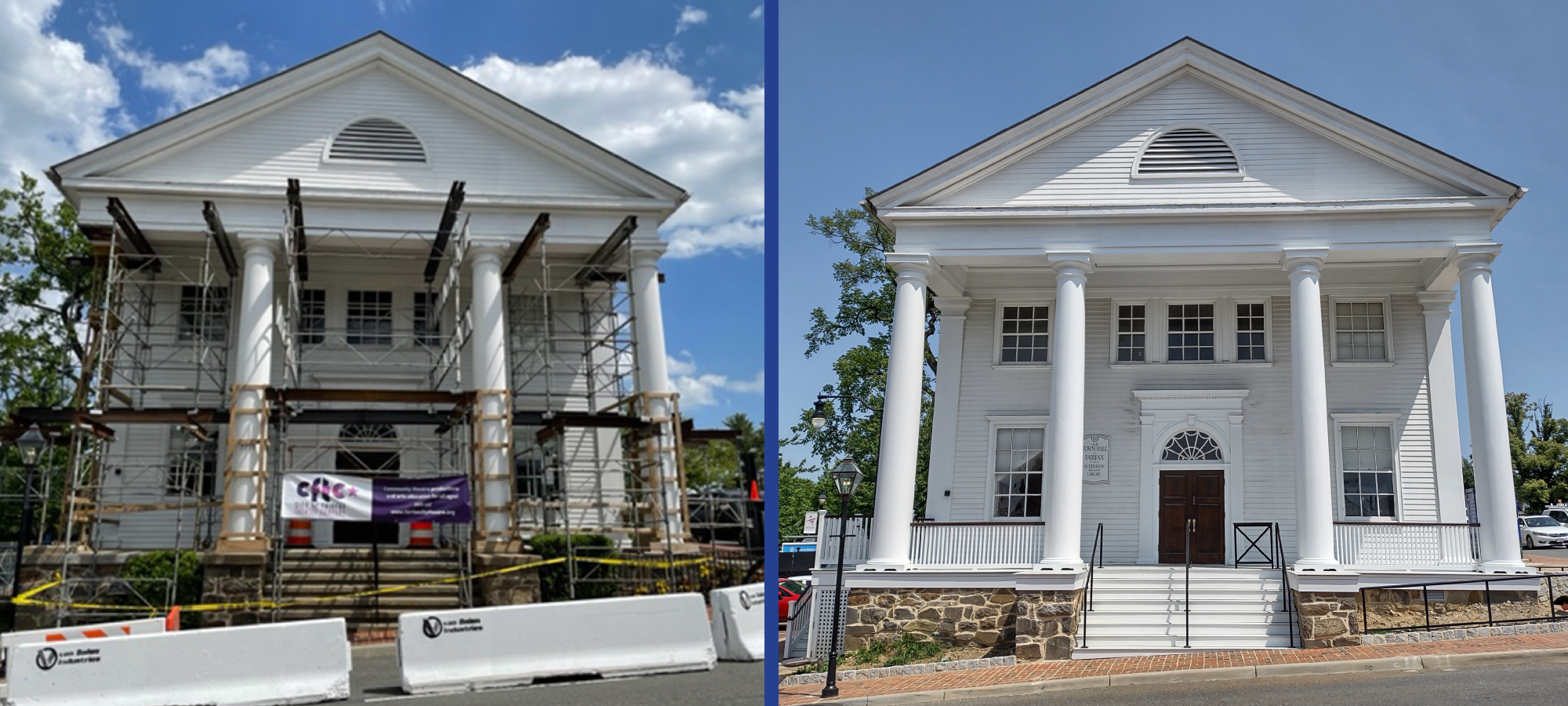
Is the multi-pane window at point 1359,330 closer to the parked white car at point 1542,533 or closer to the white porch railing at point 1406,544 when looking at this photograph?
the white porch railing at point 1406,544

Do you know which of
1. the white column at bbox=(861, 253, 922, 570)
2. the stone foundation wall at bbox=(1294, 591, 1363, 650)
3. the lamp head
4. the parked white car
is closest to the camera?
the lamp head

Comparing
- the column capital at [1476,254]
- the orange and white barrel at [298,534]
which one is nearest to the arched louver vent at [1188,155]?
the column capital at [1476,254]

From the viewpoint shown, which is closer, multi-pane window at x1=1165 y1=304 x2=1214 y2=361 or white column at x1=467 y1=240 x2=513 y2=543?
white column at x1=467 y1=240 x2=513 y2=543

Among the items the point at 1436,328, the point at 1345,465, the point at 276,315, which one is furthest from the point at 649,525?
the point at 1436,328

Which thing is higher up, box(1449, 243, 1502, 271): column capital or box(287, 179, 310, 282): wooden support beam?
box(287, 179, 310, 282): wooden support beam

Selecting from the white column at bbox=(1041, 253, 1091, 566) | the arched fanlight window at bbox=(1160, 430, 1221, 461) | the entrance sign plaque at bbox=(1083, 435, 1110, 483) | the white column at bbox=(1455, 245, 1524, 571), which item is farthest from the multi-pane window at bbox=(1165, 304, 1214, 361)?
the white column at bbox=(1455, 245, 1524, 571)

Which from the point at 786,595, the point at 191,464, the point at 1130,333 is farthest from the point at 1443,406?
the point at 191,464

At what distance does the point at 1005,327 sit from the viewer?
2542cm

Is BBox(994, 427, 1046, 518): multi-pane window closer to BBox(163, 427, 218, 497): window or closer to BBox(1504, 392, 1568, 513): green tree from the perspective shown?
BBox(163, 427, 218, 497): window

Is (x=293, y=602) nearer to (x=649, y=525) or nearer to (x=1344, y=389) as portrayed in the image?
(x=649, y=525)

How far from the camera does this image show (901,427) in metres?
21.5

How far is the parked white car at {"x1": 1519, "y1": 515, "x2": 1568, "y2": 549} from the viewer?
40375 millimetres

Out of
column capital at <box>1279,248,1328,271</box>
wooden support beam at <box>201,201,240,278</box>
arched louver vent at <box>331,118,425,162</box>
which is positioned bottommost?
column capital at <box>1279,248,1328,271</box>

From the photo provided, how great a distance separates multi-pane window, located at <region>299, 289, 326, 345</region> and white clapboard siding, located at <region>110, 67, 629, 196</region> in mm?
3232
